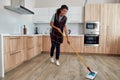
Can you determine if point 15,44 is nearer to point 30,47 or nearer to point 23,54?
point 23,54

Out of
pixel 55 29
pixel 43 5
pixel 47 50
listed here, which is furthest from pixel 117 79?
pixel 43 5

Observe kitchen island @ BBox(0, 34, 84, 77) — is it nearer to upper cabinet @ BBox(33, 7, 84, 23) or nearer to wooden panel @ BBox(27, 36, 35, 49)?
wooden panel @ BBox(27, 36, 35, 49)

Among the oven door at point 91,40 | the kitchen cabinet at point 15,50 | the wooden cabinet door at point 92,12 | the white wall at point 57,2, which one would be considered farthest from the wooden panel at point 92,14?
the kitchen cabinet at point 15,50

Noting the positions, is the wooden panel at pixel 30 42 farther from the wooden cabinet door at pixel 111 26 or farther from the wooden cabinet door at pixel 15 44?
the wooden cabinet door at pixel 111 26

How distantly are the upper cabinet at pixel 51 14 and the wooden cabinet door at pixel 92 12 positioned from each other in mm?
263

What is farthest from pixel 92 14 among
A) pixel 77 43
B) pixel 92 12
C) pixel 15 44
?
pixel 15 44

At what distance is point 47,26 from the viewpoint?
5.33 meters

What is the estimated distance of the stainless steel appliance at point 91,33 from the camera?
456cm

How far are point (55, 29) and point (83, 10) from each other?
2.11m

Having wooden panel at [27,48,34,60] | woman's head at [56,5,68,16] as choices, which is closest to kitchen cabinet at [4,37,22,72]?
wooden panel at [27,48,34,60]

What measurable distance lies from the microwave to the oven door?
0.44 ft

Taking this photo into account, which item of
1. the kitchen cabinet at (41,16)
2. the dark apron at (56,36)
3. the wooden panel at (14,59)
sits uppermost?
the kitchen cabinet at (41,16)

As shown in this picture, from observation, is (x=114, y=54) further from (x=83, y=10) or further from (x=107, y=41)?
(x=83, y=10)

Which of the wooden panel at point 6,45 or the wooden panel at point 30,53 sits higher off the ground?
the wooden panel at point 6,45
